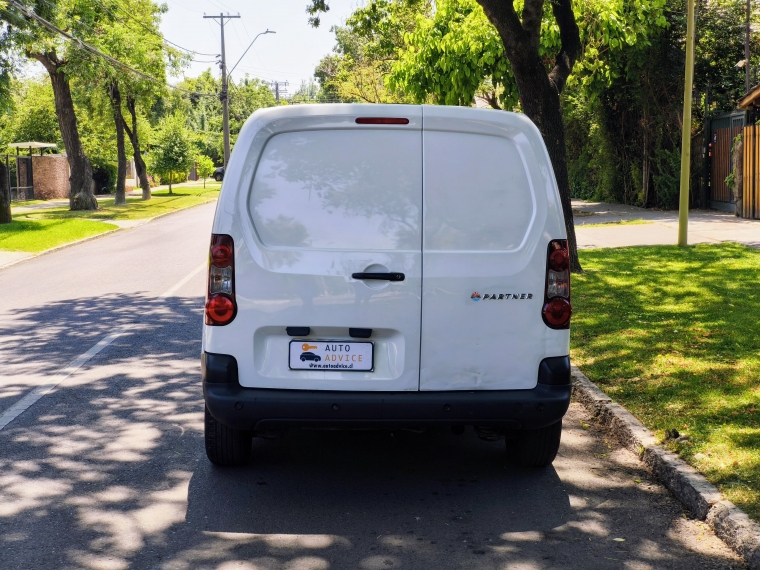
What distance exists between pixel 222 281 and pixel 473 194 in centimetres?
134

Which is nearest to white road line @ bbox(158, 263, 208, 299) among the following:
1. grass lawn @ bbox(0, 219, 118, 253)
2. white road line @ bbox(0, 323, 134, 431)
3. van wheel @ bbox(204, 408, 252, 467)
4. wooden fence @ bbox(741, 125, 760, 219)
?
white road line @ bbox(0, 323, 134, 431)

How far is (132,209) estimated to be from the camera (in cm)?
3581

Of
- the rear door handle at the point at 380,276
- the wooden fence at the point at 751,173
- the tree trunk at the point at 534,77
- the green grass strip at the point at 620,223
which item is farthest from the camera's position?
the green grass strip at the point at 620,223

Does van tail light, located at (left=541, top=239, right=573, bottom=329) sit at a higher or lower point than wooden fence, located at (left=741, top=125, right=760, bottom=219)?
lower

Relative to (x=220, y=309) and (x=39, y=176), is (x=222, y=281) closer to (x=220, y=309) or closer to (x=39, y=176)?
(x=220, y=309)

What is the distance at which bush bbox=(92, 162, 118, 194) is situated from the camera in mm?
48572

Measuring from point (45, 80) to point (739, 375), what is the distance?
54083mm

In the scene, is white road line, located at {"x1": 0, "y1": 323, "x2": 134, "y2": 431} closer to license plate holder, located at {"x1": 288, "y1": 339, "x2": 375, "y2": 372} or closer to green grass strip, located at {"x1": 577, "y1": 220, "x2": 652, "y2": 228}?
license plate holder, located at {"x1": 288, "y1": 339, "x2": 375, "y2": 372}

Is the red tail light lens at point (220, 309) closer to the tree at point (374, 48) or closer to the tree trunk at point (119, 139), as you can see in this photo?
the tree at point (374, 48)

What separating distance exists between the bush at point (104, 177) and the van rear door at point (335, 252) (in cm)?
4602

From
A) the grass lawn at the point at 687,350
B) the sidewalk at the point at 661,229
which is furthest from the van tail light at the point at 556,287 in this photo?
the sidewalk at the point at 661,229

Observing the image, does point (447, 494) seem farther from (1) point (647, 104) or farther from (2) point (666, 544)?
(1) point (647, 104)

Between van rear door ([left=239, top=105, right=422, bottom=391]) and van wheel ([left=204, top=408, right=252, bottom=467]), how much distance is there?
59cm

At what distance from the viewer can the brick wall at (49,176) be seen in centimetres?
4272
